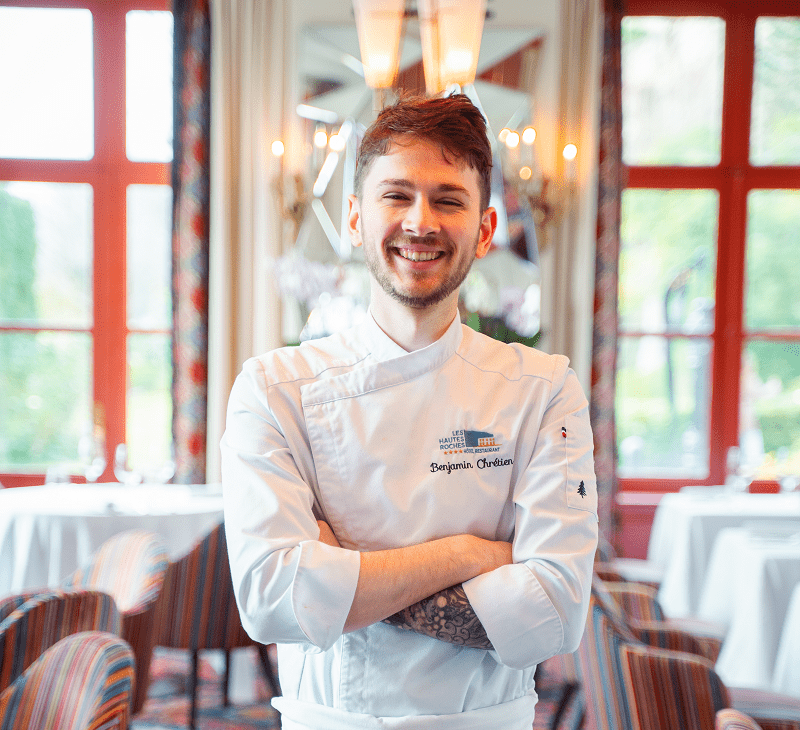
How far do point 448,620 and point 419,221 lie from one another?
24.6 inches

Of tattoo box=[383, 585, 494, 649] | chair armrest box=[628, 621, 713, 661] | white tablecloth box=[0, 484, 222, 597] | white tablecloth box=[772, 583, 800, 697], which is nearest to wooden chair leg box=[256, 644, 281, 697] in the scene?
white tablecloth box=[0, 484, 222, 597]

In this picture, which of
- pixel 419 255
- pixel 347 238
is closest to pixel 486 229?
pixel 419 255

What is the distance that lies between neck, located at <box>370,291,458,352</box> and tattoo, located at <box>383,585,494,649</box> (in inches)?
16.9

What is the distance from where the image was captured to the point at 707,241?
471cm

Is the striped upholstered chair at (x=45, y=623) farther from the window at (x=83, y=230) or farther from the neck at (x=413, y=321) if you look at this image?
the window at (x=83, y=230)

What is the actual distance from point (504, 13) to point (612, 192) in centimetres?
123

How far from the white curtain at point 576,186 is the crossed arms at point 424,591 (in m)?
3.31

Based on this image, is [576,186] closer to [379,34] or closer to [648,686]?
[379,34]

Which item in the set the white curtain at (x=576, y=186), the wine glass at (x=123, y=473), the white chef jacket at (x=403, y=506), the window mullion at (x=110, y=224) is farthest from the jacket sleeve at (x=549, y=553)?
the window mullion at (x=110, y=224)

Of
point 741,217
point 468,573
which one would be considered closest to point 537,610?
point 468,573

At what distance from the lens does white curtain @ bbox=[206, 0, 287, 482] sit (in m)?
4.30

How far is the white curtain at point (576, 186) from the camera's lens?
428 centimetres

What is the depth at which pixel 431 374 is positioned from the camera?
1252 millimetres

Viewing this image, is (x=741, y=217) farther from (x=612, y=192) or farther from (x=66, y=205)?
(x=66, y=205)
